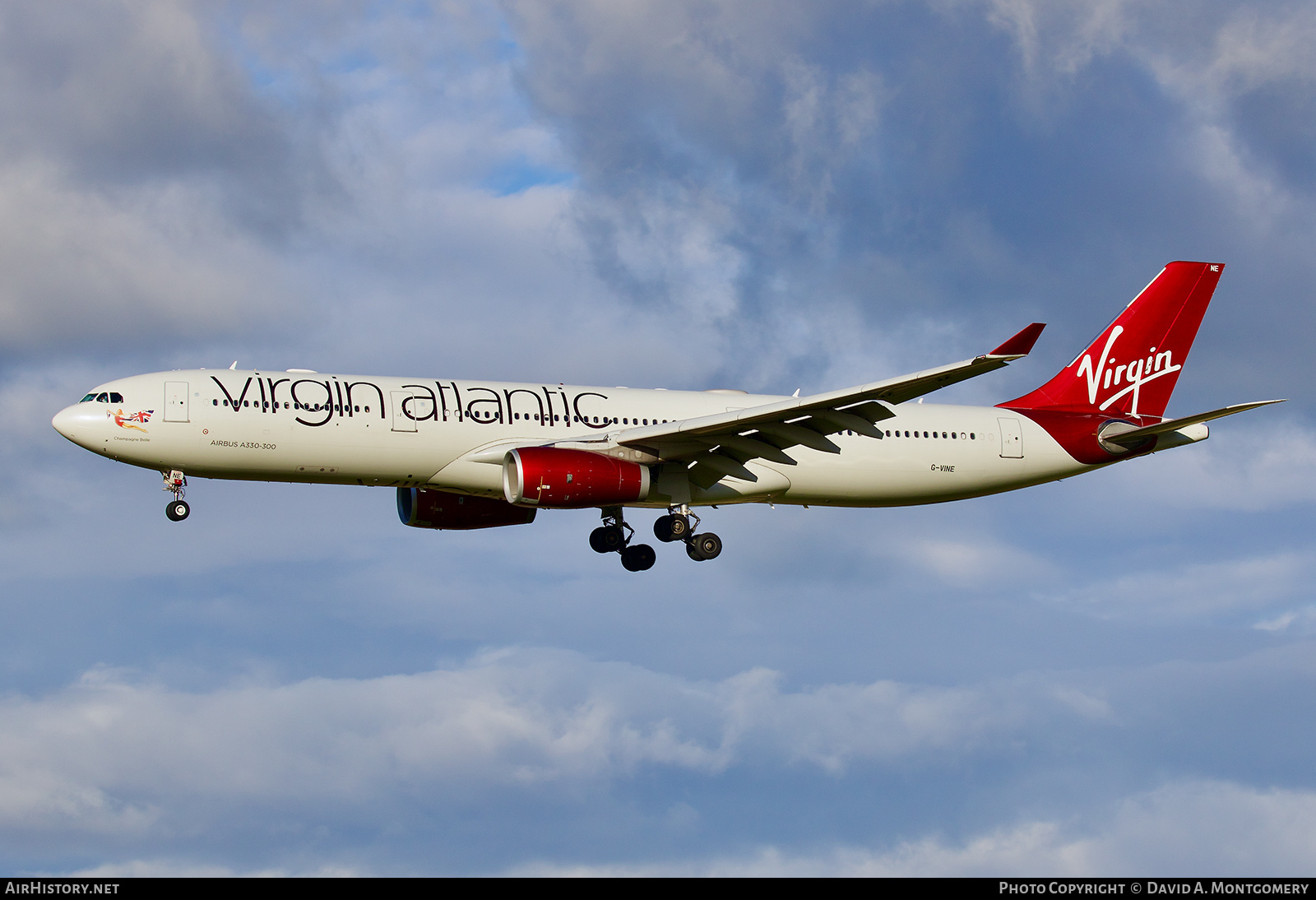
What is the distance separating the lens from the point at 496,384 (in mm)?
38312

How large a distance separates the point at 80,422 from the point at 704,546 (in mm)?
16941

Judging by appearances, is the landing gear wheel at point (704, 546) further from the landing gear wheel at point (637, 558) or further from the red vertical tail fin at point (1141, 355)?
the red vertical tail fin at point (1141, 355)

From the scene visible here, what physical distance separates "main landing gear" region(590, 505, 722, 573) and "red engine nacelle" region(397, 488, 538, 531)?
2459mm

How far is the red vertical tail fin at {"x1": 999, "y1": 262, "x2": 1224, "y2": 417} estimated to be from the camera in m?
44.5

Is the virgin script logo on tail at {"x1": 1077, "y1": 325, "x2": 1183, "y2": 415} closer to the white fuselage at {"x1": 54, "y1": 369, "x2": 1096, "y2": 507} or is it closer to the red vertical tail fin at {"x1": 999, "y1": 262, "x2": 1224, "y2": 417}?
the red vertical tail fin at {"x1": 999, "y1": 262, "x2": 1224, "y2": 417}

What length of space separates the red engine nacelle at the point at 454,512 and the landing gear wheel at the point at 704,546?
581cm

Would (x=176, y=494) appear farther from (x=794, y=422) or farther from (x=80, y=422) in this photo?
(x=794, y=422)

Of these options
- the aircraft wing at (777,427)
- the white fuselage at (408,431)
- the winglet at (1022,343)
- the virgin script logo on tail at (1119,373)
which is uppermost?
the virgin script logo on tail at (1119,373)

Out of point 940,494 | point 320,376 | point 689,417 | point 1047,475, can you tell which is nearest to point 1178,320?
point 1047,475

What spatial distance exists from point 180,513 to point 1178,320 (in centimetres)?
3156

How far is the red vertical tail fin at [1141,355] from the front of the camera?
44.5 meters

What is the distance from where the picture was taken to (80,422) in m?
34.9

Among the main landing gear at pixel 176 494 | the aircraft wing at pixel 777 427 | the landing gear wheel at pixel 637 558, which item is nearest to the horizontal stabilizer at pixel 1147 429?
the aircraft wing at pixel 777 427
